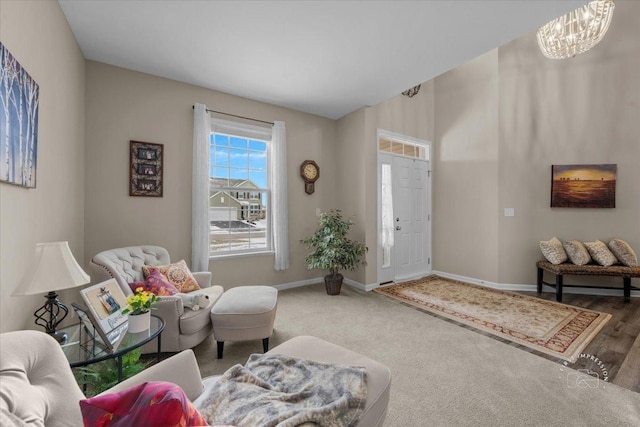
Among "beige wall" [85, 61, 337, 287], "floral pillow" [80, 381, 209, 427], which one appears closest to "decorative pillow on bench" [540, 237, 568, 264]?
"beige wall" [85, 61, 337, 287]

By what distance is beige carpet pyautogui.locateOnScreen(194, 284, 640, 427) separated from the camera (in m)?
1.63

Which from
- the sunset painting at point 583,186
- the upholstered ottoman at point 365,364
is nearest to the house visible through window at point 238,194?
→ the upholstered ottoman at point 365,364

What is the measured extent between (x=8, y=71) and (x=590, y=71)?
6.05m

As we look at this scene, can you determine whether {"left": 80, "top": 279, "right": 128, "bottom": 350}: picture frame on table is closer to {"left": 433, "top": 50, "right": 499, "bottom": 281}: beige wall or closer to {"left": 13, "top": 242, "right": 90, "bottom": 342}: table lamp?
{"left": 13, "top": 242, "right": 90, "bottom": 342}: table lamp

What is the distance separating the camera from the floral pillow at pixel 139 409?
26.2 inches

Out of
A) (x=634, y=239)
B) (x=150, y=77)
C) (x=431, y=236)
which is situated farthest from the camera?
(x=431, y=236)

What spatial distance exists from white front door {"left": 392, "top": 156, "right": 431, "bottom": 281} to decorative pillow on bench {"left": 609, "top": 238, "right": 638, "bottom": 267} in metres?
2.40

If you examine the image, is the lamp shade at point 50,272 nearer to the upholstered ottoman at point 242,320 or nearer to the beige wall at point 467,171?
the upholstered ottoman at point 242,320

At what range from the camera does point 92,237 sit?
9.53 ft

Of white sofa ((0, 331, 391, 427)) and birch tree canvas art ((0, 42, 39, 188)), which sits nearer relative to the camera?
white sofa ((0, 331, 391, 427))

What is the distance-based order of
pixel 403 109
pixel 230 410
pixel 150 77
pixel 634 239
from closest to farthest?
pixel 230 410 → pixel 150 77 → pixel 634 239 → pixel 403 109

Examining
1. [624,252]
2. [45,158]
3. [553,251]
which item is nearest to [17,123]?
[45,158]

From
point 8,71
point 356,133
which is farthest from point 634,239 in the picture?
point 8,71

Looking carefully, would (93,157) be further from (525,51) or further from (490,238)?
(525,51)
